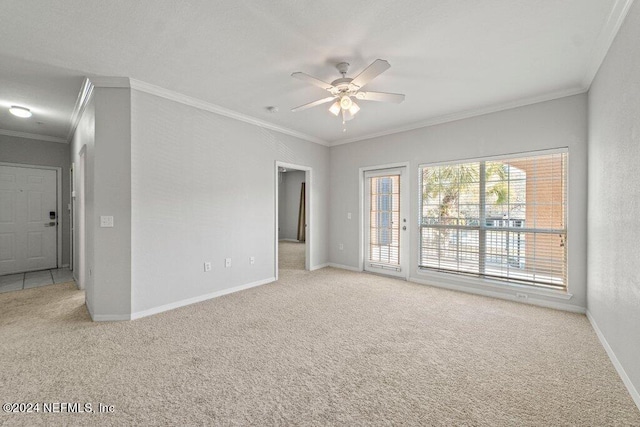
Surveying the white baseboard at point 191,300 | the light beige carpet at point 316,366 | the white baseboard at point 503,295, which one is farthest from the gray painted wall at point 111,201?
the white baseboard at point 503,295

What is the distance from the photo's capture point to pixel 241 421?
1.68 m

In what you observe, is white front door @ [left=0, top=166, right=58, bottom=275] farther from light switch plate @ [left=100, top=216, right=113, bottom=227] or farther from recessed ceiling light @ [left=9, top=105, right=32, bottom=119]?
light switch plate @ [left=100, top=216, right=113, bottom=227]

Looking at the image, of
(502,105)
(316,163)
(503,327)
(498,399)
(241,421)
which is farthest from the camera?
(316,163)

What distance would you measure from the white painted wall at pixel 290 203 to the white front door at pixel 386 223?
16.6 ft

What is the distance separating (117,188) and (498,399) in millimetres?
4014

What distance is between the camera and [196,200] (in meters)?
3.80

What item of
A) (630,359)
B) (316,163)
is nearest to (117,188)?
(316,163)

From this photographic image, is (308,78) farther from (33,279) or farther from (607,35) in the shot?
(33,279)

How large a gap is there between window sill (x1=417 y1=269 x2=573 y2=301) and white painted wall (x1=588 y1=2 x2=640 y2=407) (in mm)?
540

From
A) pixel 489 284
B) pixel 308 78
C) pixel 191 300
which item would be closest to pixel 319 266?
pixel 191 300

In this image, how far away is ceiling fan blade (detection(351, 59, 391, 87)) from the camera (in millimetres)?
2300

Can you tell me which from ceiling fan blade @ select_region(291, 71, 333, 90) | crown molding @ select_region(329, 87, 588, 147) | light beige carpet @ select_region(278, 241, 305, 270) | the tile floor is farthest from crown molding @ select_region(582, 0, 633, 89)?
the tile floor

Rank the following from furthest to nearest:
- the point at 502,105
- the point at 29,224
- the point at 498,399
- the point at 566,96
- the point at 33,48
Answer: the point at 29,224
the point at 502,105
the point at 566,96
the point at 33,48
the point at 498,399

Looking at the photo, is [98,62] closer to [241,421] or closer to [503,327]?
[241,421]
